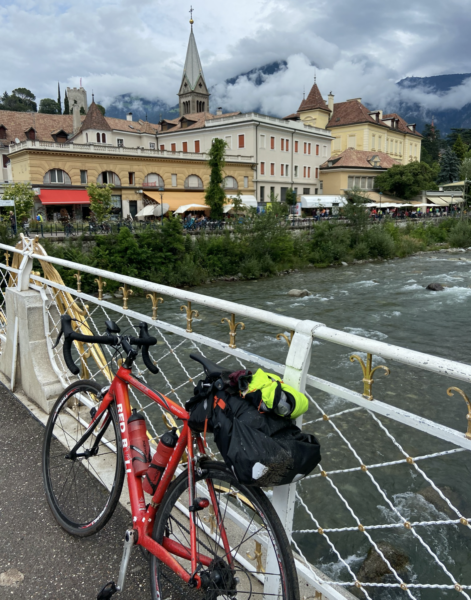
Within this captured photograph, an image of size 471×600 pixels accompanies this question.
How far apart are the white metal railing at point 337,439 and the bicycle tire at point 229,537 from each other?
166mm

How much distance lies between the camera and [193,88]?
72250 mm

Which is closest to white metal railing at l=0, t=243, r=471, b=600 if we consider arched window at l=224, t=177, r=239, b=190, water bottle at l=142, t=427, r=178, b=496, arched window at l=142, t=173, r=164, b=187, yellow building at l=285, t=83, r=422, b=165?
water bottle at l=142, t=427, r=178, b=496

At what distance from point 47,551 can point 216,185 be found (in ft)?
133

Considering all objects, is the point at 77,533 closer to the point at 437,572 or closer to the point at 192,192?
the point at 437,572

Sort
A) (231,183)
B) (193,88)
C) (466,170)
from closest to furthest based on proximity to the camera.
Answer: (231,183) < (466,170) < (193,88)

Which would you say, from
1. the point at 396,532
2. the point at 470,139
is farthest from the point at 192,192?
the point at 470,139

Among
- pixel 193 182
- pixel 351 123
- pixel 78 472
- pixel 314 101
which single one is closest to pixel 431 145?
pixel 351 123

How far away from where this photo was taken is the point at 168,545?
2.07 metres

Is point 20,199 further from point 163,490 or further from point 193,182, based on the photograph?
point 163,490

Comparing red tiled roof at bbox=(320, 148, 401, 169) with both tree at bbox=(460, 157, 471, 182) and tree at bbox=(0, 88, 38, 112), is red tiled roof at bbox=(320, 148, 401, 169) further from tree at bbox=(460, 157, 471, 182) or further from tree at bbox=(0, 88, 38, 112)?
tree at bbox=(0, 88, 38, 112)

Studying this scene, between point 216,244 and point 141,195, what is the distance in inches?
719

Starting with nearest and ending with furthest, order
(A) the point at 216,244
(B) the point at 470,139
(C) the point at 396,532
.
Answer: (C) the point at 396,532 → (A) the point at 216,244 → (B) the point at 470,139

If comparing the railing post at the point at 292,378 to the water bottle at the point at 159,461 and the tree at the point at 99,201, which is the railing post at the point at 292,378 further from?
the tree at the point at 99,201

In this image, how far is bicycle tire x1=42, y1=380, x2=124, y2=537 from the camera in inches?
104
